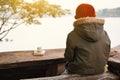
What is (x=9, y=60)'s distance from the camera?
244cm

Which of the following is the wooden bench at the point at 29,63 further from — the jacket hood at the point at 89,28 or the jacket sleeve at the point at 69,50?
the jacket hood at the point at 89,28

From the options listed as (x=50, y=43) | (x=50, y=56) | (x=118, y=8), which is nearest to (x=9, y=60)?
(x=50, y=56)

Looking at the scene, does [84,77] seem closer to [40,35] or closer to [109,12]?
[40,35]

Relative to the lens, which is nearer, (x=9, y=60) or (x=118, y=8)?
(x=9, y=60)

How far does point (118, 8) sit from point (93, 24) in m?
2.39

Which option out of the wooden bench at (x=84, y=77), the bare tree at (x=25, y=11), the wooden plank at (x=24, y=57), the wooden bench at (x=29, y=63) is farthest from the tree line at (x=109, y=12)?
the wooden bench at (x=84, y=77)

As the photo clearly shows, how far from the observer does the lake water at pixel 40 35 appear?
3.46 m

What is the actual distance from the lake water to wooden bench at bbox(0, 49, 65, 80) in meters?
0.50

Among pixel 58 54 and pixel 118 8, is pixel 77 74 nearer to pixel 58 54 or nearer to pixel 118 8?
pixel 58 54

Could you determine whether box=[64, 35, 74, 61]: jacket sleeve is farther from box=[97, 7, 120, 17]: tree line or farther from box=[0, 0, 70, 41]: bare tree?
box=[97, 7, 120, 17]: tree line

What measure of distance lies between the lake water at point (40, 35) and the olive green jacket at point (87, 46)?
5.08ft

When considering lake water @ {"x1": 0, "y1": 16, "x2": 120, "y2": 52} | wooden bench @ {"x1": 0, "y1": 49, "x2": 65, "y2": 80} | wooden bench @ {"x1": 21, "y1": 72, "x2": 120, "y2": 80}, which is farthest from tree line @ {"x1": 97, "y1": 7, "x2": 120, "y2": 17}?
wooden bench @ {"x1": 21, "y1": 72, "x2": 120, "y2": 80}

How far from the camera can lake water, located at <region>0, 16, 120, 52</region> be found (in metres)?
3.46

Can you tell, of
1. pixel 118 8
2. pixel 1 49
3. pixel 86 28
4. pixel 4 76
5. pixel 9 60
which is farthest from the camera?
pixel 118 8
